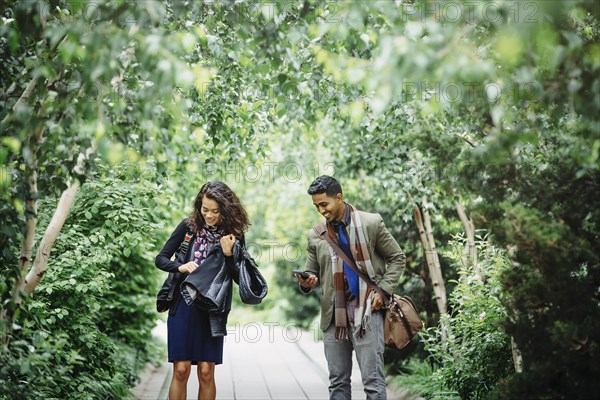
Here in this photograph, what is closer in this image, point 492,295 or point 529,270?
point 529,270

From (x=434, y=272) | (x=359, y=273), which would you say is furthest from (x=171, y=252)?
(x=434, y=272)

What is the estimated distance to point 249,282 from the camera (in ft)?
18.1

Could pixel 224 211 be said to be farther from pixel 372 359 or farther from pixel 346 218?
pixel 372 359

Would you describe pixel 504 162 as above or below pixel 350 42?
below

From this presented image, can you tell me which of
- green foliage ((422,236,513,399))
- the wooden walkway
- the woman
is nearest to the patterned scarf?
the woman

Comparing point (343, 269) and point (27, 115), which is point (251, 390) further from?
point (27, 115)

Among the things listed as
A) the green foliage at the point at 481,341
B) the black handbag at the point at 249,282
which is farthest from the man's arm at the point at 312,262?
the green foliage at the point at 481,341

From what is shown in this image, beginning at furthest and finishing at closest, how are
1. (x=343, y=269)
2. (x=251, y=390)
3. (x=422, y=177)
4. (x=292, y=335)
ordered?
(x=292, y=335), (x=251, y=390), (x=422, y=177), (x=343, y=269)

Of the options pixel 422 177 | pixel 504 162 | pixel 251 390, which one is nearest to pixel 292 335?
pixel 251 390

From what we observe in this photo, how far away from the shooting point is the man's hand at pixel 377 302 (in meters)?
5.14

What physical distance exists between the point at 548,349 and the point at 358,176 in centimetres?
675

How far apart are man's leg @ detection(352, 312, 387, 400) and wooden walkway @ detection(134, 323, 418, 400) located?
294 cm

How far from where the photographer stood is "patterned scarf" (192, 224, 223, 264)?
5.54m

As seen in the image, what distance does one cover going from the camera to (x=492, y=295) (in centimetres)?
592
